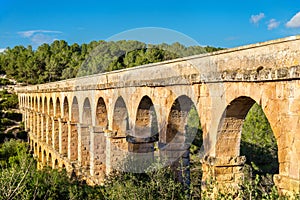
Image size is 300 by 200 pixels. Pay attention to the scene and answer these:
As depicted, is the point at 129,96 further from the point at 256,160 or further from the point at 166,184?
the point at 256,160

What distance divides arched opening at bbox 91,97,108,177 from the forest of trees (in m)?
6.47

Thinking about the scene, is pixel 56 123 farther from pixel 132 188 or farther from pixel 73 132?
pixel 132 188

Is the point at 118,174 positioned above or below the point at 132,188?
below

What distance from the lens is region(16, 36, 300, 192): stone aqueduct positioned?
572 centimetres

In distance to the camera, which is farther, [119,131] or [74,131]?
[74,131]

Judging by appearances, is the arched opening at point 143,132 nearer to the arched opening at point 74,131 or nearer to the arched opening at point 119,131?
the arched opening at point 119,131

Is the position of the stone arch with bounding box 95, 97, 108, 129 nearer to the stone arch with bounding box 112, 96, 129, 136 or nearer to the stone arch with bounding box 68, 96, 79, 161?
the stone arch with bounding box 112, 96, 129, 136

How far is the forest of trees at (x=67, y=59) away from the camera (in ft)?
76.7

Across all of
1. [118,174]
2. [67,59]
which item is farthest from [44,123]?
[67,59]

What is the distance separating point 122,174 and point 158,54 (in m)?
11.8

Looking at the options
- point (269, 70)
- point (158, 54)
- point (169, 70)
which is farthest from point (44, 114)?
point (269, 70)

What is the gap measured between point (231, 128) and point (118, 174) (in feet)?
15.9

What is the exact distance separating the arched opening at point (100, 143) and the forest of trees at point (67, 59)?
21.2 ft

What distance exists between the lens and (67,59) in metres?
57.1
